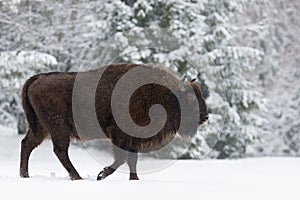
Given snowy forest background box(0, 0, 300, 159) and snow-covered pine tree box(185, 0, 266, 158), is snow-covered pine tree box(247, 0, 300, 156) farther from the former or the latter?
snow-covered pine tree box(185, 0, 266, 158)

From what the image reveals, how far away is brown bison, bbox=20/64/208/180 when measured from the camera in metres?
7.11

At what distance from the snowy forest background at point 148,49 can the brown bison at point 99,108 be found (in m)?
7.01

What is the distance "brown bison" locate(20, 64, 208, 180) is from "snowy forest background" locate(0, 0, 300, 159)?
7013 millimetres

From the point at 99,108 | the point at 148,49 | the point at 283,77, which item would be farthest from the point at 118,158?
the point at 283,77

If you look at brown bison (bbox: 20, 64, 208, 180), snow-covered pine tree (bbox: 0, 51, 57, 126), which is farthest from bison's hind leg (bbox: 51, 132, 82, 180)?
snow-covered pine tree (bbox: 0, 51, 57, 126)

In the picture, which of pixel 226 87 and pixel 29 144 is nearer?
pixel 29 144

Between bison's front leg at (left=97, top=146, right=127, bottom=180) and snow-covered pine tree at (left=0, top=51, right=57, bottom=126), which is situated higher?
bison's front leg at (left=97, top=146, right=127, bottom=180)

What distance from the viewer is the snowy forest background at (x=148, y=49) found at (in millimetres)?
15266

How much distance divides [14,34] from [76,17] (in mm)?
1888

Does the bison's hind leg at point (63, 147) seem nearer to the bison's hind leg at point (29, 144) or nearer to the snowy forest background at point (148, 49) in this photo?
the bison's hind leg at point (29, 144)

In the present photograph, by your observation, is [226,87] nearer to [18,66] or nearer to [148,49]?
[148,49]

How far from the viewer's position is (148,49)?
15.4m

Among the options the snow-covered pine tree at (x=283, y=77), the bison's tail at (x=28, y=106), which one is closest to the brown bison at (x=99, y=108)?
the bison's tail at (x=28, y=106)

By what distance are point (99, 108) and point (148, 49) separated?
8340mm
